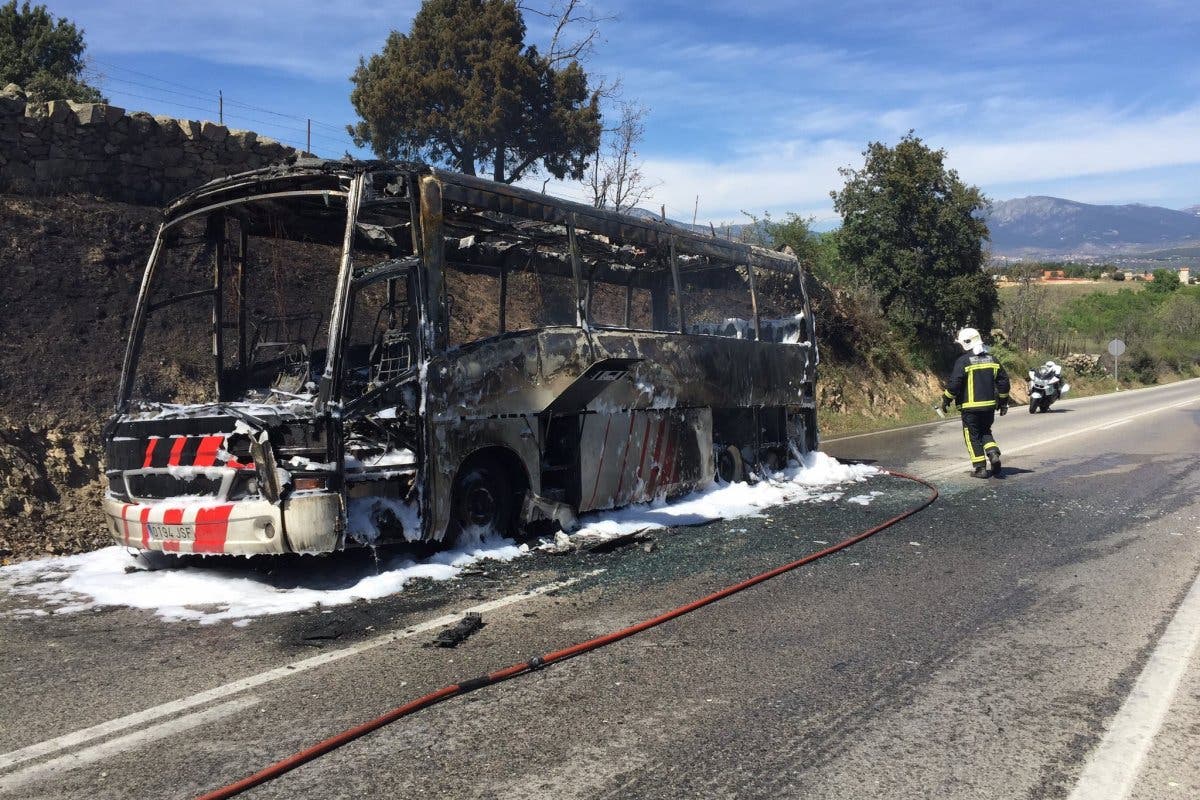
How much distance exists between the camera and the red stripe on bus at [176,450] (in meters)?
6.07

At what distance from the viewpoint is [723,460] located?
33.7 feet

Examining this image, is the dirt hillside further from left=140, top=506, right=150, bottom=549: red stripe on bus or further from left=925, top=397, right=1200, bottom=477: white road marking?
left=925, top=397, right=1200, bottom=477: white road marking

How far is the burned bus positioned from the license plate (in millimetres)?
14

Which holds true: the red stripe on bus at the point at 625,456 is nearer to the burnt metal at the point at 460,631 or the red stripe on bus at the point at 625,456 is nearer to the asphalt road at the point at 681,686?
the asphalt road at the point at 681,686

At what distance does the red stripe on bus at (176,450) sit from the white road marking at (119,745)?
2.56 meters

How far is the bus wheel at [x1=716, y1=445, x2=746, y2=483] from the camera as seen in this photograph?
10.2 m

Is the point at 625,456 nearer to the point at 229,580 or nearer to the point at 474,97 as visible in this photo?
the point at 229,580

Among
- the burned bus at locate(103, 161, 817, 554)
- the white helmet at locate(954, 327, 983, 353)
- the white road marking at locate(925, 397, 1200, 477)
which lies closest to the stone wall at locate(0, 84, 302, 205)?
the burned bus at locate(103, 161, 817, 554)

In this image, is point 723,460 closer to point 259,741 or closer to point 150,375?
point 150,375

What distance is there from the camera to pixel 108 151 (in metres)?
13.1

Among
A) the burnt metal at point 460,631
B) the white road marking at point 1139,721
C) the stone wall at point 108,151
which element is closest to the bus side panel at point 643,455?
the burnt metal at point 460,631

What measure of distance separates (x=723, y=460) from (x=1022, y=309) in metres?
39.7

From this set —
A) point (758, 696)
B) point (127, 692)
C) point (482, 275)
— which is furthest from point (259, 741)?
point (482, 275)

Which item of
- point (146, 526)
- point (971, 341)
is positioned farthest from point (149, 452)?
point (971, 341)
